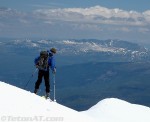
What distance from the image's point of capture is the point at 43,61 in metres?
26.9

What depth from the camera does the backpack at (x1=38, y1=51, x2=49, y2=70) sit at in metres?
26.5

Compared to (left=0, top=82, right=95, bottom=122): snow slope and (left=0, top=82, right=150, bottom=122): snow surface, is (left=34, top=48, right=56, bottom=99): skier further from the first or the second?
(left=0, top=82, right=95, bottom=122): snow slope

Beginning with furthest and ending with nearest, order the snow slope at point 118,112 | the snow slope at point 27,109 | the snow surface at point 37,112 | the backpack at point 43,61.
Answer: the snow slope at point 118,112 < the backpack at point 43,61 < the snow surface at point 37,112 < the snow slope at point 27,109

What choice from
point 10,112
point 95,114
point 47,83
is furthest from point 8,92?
point 95,114

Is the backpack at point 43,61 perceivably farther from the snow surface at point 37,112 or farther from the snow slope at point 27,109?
the snow slope at point 27,109

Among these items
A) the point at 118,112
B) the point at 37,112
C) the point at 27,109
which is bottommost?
the point at 118,112

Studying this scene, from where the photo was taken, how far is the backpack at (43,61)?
1045 inches

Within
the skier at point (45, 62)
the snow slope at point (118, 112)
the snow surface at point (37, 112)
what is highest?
the skier at point (45, 62)

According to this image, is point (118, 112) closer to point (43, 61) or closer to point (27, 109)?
point (43, 61)

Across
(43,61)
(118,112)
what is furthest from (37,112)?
(118,112)

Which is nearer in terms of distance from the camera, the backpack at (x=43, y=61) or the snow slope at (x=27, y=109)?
the snow slope at (x=27, y=109)

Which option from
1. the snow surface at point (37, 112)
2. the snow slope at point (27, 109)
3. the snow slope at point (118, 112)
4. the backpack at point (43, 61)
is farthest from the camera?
the snow slope at point (118, 112)

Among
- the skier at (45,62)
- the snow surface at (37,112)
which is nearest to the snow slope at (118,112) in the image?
the snow surface at (37,112)

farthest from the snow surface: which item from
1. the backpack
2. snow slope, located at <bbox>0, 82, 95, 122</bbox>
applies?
the backpack
